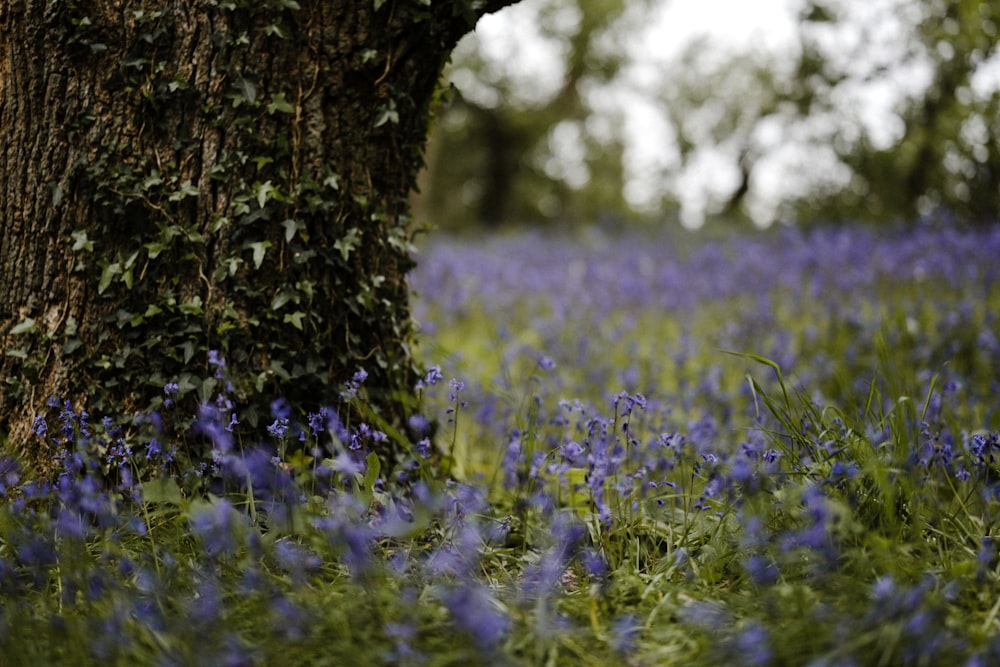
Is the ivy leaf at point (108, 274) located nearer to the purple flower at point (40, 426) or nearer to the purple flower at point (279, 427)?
the purple flower at point (40, 426)

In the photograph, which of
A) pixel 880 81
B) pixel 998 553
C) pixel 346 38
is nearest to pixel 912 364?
pixel 998 553

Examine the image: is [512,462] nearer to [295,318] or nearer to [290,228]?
[295,318]

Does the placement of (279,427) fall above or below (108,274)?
below

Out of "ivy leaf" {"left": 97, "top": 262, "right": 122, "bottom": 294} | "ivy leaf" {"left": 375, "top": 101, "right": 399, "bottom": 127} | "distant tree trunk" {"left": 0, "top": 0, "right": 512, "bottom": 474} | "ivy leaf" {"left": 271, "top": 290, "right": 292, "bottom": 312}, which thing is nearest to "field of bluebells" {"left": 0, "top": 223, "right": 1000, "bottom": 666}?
"distant tree trunk" {"left": 0, "top": 0, "right": 512, "bottom": 474}

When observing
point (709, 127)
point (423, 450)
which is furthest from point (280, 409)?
point (709, 127)

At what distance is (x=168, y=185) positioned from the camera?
8.29ft

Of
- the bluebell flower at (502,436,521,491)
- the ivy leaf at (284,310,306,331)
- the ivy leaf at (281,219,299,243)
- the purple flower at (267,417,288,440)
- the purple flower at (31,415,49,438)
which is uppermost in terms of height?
the ivy leaf at (281,219,299,243)

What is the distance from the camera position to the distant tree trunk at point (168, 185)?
2.49 metres

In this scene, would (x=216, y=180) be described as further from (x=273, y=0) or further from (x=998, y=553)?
(x=998, y=553)

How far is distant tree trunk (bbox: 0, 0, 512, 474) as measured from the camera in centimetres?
249

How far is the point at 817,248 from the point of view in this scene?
7863mm

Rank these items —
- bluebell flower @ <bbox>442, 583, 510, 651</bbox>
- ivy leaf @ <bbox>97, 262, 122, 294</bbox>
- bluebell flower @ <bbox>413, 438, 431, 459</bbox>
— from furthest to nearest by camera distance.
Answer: bluebell flower @ <bbox>413, 438, 431, 459</bbox>, ivy leaf @ <bbox>97, 262, 122, 294</bbox>, bluebell flower @ <bbox>442, 583, 510, 651</bbox>

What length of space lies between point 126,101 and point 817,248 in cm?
684

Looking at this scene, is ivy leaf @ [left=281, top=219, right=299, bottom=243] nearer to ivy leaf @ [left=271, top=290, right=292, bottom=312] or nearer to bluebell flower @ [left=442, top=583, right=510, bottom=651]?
ivy leaf @ [left=271, top=290, right=292, bottom=312]
